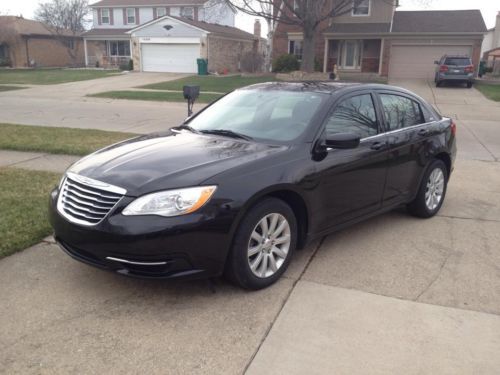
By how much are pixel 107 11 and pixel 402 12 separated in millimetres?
27582

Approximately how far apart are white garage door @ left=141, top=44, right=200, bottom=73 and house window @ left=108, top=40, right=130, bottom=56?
7.78 m

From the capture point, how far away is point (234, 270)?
3.64 meters

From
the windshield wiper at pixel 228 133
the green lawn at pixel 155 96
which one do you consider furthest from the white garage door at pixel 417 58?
the windshield wiper at pixel 228 133

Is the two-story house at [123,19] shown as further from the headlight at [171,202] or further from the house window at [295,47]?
the headlight at [171,202]

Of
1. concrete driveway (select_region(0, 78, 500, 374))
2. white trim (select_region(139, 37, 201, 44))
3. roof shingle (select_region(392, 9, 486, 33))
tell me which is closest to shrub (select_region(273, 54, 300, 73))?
roof shingle (select_region(392, 9, 486, 33))

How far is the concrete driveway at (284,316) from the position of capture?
2.99m

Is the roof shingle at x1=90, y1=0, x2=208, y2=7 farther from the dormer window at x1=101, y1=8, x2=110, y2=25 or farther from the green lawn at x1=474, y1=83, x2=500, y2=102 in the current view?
the green lawn at x1=474, y1=83, x2=500, y2=102

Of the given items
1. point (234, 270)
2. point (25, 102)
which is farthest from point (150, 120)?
point (234, 270)

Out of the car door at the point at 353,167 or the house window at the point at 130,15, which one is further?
the house window at the point at 130,15

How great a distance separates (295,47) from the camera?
34.7m

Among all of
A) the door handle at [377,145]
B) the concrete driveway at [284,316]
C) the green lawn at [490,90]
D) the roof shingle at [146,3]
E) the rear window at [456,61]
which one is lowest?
the concrete driveway at [284,316]

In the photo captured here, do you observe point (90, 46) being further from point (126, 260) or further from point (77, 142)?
point (126, 260)

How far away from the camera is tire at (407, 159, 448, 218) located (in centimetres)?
553

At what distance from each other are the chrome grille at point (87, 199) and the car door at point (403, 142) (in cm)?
275
